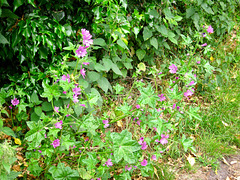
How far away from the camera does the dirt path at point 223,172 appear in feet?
7.60

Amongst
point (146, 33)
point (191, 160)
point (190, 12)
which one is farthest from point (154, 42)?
point (191, 160)

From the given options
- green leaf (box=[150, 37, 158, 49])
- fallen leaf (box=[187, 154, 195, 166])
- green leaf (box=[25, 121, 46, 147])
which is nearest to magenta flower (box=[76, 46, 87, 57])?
green leaf (box=[25, 121, 46, 147])

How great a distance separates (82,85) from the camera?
194 cm

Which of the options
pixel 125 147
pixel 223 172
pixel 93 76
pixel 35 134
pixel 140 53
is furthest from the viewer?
pixel 140 53

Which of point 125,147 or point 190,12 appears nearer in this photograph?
point 125,147

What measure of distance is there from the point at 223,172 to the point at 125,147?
1.66 meters

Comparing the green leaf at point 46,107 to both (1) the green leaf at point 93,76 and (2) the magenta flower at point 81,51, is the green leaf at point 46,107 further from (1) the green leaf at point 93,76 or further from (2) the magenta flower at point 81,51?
(2) the magenta flower at point 81,51

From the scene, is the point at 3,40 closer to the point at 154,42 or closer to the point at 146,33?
the point at 146,33

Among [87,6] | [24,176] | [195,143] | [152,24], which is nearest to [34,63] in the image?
[87,6]

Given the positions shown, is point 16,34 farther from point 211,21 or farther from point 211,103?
point 211,21

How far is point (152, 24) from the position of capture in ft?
9.27

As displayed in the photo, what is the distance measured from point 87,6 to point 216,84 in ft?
6.62

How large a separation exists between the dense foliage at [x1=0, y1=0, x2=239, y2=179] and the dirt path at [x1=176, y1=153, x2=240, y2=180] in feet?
1.20

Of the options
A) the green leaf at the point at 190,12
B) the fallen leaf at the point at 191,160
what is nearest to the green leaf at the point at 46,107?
the fallen leaf at the point at 191,160
